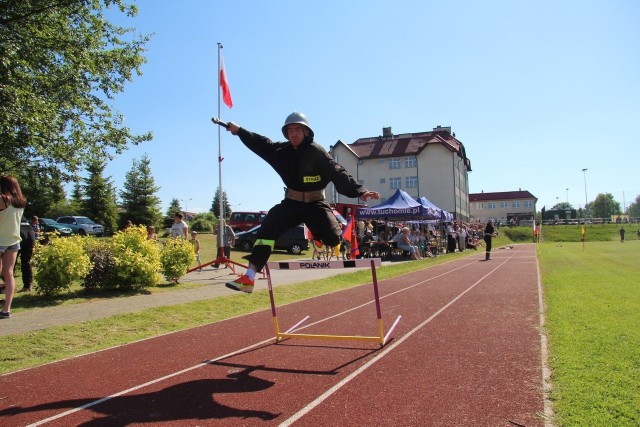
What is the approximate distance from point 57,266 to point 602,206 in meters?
166

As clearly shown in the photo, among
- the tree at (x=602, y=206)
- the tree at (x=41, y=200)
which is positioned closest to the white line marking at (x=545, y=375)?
the tree at (x=41, y=200)

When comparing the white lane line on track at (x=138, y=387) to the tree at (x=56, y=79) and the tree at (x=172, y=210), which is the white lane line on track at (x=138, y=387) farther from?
the tree at (x=172, y=210)

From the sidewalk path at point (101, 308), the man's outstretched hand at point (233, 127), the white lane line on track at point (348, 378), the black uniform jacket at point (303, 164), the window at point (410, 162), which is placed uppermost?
the window at point (410, 162)

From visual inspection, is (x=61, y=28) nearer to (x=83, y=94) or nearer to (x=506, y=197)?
(x=83, y=94)

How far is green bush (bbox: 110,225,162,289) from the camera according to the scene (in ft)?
34.0

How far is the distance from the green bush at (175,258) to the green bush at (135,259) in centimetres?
101

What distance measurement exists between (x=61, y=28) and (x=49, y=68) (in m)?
1.63

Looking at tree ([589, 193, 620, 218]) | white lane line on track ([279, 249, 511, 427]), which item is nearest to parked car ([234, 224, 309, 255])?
white lane line on track ([279, 249, 511, 427])

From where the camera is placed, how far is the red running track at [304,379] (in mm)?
3564

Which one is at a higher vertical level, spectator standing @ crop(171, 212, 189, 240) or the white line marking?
spectator standing @ crop(171, 212, 189, 240)

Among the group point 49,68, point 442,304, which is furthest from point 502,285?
point 49,68

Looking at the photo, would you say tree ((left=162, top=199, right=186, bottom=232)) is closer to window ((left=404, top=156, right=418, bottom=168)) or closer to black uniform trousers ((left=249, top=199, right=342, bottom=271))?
window ((left=404, top=156, right=418, bottom=168))

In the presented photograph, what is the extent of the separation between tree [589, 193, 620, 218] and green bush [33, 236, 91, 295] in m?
161

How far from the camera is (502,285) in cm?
1159
